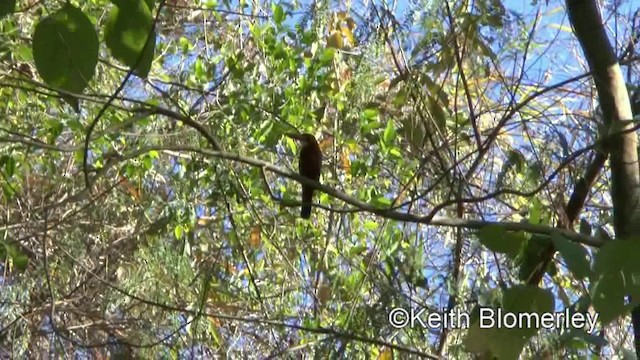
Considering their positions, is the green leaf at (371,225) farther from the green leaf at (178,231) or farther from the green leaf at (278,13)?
the green leaf at (278,13)

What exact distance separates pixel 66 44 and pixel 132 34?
0.07 metres

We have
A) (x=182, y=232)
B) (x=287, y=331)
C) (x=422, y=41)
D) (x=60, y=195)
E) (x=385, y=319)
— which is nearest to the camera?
(x=422, y=41)

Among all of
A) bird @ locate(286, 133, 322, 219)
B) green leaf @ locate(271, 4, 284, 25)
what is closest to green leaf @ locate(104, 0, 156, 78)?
bird @ locate(286, 133, 322, 219)

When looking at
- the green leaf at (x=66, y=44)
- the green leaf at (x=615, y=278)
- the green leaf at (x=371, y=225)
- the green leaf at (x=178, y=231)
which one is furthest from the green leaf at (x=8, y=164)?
the green leaf at (x=615, y=278)

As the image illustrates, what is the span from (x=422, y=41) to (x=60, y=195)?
6.48 feet

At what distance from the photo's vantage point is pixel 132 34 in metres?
1.10

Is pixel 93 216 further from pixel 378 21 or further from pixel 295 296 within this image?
pixel 378 21

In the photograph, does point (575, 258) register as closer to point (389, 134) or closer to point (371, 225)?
point (389, 134)

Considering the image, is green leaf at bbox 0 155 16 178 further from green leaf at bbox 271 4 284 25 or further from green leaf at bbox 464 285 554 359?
green leaf at bbox 464 285 554 359

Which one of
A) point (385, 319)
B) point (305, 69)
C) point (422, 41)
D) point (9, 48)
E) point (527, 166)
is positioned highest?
point (305, 69)

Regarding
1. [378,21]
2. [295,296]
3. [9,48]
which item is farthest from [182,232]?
[378,21]

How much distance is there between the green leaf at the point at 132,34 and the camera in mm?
1088

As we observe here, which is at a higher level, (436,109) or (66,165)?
(66,165)

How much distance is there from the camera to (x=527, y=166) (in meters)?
2.41
